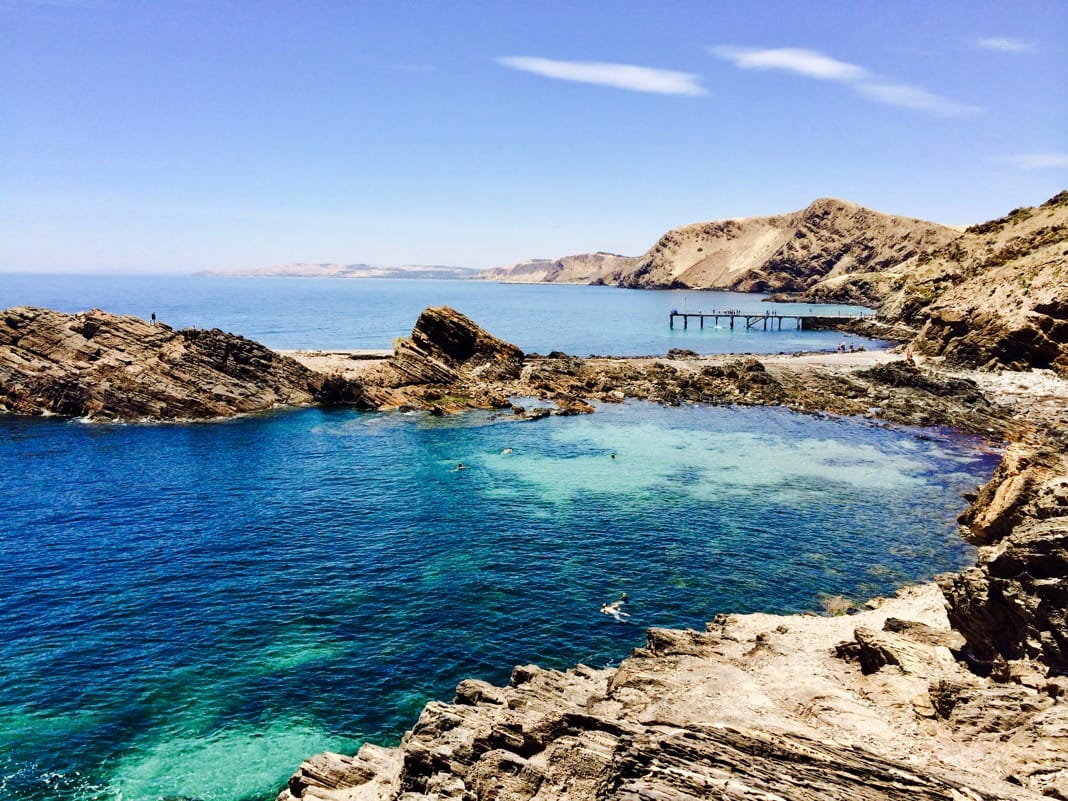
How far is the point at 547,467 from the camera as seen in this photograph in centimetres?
6212

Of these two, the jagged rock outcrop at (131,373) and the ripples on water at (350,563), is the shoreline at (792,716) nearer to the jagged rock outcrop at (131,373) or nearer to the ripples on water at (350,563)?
the ripples on water at (350,563)

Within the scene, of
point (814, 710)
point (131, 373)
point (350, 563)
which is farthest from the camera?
point (131, 373)

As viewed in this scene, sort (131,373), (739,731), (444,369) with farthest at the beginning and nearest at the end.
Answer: (444,369), (131,373), (739,731)

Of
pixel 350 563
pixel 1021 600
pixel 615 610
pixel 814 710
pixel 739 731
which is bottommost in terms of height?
pixel 615 610

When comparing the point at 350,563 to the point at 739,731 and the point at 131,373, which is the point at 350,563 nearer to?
the point at 739,731

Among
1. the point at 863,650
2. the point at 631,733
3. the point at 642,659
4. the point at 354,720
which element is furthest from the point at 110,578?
the point at 863,650

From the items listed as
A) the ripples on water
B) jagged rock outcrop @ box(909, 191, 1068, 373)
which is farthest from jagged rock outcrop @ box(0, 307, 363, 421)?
jagged rock outcrop @ box(909, 191, 1068, 373)

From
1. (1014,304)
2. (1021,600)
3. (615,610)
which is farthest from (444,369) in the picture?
(1014,304)

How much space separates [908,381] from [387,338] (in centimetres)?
11045

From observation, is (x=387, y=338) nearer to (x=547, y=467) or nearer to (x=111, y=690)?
(x=547, y=467)

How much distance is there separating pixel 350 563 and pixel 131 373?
5533cm

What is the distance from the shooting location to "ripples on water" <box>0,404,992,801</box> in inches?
1052

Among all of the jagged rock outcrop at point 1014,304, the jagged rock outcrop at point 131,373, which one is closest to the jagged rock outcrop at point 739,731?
the jagged rock outcrop at point 131,373

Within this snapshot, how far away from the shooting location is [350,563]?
40938 millimetres
